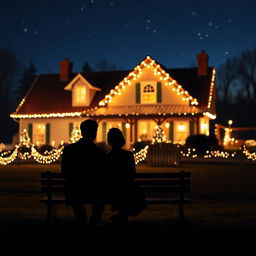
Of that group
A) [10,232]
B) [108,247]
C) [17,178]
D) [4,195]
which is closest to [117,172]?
[108,247]

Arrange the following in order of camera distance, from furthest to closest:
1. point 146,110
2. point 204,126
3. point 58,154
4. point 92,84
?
point 92,84 → point 204,126 → point 146,110 → point 58,154

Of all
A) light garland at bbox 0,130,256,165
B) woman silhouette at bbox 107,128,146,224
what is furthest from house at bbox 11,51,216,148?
woman silhouette at bbox 107,128,146,224

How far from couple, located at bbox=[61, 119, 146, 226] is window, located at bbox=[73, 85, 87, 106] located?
3197 cm

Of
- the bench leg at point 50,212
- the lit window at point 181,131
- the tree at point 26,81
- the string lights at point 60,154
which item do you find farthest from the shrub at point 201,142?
the tree at point 26,81

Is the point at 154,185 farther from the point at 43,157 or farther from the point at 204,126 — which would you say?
the point at 204,126

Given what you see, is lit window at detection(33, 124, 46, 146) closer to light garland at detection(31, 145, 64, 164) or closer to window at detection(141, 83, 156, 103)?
window at detection(141, 83, 156, 103)

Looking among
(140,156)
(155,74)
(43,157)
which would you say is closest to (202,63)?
(155,74)

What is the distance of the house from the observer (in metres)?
35.7

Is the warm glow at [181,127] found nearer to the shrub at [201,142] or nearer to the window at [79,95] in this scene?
the shrub at [201,142]

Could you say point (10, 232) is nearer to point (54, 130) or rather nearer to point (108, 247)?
point (108, 247)

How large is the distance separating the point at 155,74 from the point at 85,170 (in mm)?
29279

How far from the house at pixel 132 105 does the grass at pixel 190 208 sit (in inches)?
685

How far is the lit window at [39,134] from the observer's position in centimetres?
A: 4050

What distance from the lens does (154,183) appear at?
8.71m
